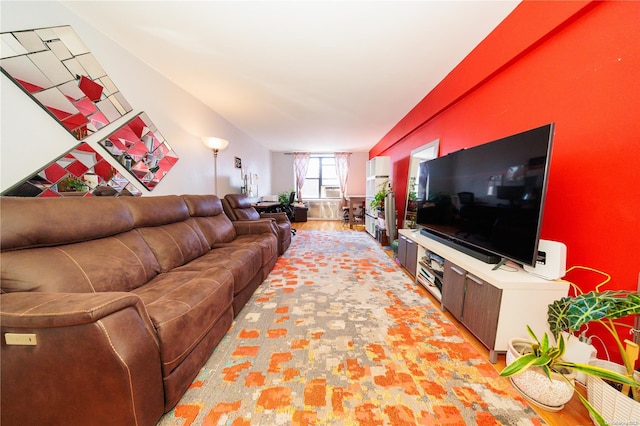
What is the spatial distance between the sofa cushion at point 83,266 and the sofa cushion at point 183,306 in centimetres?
14

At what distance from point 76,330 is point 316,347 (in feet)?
4.06

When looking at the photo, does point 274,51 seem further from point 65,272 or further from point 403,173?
point 403,173

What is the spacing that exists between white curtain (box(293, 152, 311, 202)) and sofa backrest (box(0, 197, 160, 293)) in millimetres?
5962

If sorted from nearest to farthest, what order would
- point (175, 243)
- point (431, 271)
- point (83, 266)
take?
1. point (83, 266)
2. point (175, 243)
3. point (431, 271)

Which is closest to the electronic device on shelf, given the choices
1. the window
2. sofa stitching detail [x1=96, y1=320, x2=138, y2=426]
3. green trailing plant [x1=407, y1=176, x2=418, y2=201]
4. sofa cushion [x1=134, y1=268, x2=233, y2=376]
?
green trailing plant [x1=407, y1=176, x2=418, y2=201]

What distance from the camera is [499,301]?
1323 millimetres

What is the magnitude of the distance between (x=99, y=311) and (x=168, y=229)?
1411mm

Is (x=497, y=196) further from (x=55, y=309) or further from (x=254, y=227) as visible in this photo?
(x=254, y=227)

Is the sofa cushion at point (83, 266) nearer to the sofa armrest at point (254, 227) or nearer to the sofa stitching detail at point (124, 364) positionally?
the sofa stitching detail at point (124, 364)

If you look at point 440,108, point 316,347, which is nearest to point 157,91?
point 316,347

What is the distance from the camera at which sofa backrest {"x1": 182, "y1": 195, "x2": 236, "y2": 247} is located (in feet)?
8.23

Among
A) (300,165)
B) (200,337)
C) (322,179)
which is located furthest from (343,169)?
(200,337)

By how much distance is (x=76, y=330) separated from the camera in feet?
2.47

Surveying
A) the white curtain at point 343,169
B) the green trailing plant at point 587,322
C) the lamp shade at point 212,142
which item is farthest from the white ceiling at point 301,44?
the white curtain at point 343,169
